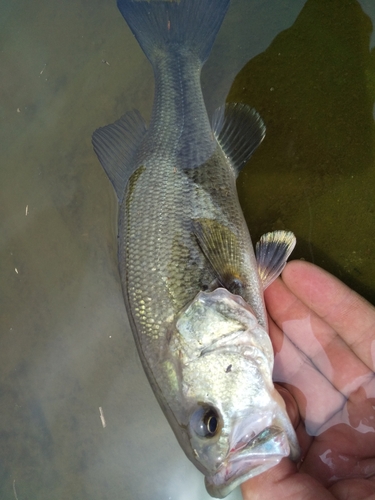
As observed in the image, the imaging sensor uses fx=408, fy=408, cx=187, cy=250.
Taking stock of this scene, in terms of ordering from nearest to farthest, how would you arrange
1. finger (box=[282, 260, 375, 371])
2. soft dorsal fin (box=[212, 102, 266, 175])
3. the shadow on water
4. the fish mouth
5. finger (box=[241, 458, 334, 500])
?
the fish mouth, finger (box=[241, 458, 334, 500]), finger (box=[282, 260, 375, 371]), soft dorsal fin (box=[212, 102, 266, 175]), the shadow on water

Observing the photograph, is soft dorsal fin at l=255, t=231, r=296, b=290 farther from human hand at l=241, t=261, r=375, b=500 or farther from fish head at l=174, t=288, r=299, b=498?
fish head at l=174, t=288, r=299, b=498

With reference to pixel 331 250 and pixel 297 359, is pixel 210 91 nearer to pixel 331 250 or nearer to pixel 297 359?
pixel 331 250

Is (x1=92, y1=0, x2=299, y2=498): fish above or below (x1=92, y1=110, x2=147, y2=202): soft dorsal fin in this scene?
below

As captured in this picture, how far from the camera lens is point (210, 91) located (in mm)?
2355

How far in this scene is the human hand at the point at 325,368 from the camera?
67.3 inches

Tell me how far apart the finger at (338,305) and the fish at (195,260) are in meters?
0.16

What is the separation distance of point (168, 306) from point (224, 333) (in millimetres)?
244

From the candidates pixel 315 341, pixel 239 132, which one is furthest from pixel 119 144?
pixel 315 341

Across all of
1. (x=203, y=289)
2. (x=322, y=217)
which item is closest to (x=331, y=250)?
(x=322, y=217)

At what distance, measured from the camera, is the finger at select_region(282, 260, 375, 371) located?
5.94 ft

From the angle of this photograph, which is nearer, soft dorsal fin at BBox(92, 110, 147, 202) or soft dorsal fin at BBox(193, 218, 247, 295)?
soft dorsal fin at BBox(193, 218, 247, 295)

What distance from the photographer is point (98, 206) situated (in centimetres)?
250

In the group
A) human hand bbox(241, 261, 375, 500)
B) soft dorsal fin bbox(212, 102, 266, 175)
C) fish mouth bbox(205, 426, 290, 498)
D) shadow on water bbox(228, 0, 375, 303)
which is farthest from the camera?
shadow on water bbox(228, 0, 375, 303)

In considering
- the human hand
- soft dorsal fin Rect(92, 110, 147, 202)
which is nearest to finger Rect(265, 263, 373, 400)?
the human hand
